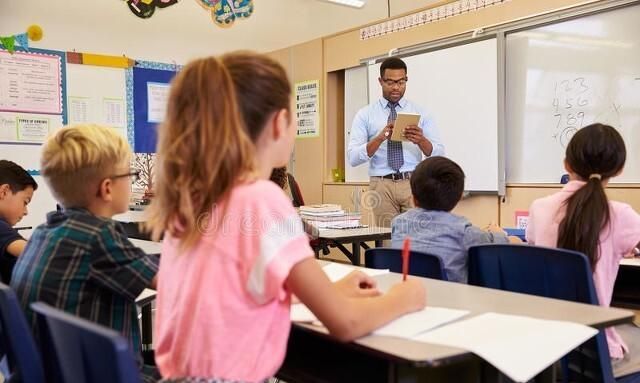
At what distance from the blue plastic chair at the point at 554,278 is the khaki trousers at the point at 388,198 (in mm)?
2250

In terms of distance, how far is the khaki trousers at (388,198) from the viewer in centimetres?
400

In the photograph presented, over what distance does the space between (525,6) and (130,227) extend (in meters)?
3.04

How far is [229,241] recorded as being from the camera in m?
0.90

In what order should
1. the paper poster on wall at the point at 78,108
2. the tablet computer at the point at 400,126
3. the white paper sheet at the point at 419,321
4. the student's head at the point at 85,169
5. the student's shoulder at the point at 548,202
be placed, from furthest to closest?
the paper poster on wall at the point at 78,108
the tablet computer at the point at 400,126
the student's shoulder at the point at 548,202
the student's head at the point at 85,169
the white paper sheet at the point at 419,321

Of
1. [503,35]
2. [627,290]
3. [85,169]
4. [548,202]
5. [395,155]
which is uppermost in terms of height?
[503,35]

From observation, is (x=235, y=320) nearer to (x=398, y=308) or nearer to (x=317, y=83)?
(x=398, y=308)

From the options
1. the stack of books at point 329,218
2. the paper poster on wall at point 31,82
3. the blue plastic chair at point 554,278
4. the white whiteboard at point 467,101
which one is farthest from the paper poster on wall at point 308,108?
→ the blue plastic chair at point 554,278

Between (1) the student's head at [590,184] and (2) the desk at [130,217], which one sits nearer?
(1) the student's head at [590,184]

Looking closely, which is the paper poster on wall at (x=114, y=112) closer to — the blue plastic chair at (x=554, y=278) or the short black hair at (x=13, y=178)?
the short black hair at (x=13, y=178)

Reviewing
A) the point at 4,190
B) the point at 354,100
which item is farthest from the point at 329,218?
the point at 354,100

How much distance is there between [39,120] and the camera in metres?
5.25

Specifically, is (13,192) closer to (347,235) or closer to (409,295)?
(347,235)

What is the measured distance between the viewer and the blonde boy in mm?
1220

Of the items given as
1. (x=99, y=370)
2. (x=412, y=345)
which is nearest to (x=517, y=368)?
(x=412, y=345)
